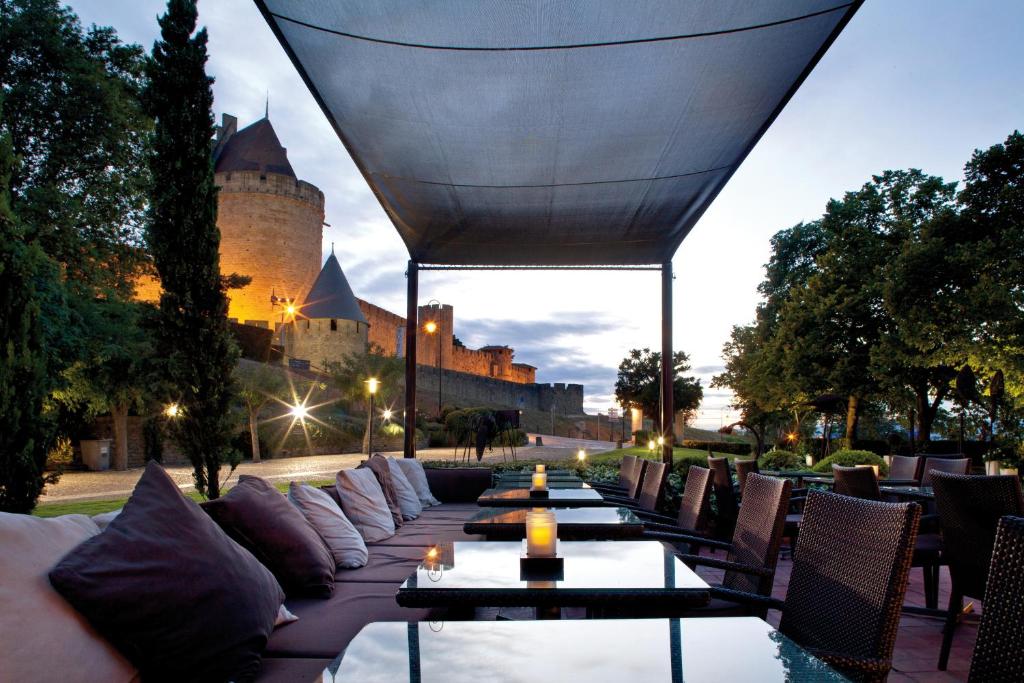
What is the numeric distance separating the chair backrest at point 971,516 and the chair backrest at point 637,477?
1.87m

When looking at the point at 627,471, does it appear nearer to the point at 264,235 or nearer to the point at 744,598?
the point at 744,598

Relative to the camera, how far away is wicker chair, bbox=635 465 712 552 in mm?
2850

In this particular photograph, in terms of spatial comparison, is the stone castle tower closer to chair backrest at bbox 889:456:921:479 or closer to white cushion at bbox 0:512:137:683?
chair backrest at bbox 889:456:921:479

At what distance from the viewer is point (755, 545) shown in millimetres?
2121

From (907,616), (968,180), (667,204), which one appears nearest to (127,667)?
(907,616)

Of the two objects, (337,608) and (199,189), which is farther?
(199,189)

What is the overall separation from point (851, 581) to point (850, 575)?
13 millimetres

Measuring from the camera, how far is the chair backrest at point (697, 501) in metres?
2.92

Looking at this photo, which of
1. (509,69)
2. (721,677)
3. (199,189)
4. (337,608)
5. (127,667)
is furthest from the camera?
(199,189)

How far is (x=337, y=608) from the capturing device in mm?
2090

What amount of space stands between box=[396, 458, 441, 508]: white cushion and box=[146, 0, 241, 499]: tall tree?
1212mm

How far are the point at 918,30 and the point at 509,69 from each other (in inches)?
166

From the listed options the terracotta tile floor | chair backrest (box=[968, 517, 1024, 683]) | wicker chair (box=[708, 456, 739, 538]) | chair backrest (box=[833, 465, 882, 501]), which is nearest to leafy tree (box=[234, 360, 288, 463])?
wicker chair (box=[708, 456, 739, 538])

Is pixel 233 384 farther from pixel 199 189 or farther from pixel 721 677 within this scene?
pixel 721 677
